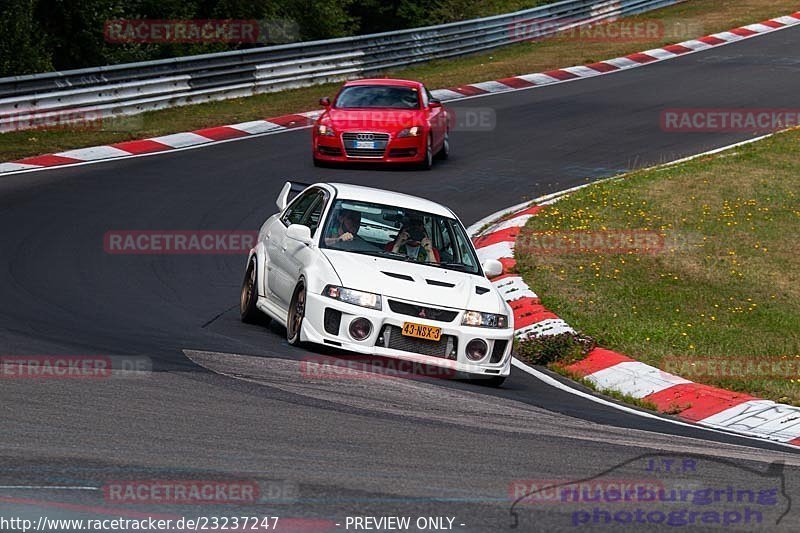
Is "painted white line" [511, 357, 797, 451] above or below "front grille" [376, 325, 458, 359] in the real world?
below

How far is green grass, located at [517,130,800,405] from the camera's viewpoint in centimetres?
1205

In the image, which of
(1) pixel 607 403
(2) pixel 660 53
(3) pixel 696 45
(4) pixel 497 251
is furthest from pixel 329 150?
(3) pixel 696 45

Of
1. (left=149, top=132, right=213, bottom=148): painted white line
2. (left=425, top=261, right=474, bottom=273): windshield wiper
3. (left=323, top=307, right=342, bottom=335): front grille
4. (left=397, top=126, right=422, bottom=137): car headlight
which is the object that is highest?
(left=425, top=261, right=474, bottom=273): windshield wiper

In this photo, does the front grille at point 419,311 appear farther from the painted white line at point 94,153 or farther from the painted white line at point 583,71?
the painted white line at point 583,71

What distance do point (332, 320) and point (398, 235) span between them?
57.7 inches

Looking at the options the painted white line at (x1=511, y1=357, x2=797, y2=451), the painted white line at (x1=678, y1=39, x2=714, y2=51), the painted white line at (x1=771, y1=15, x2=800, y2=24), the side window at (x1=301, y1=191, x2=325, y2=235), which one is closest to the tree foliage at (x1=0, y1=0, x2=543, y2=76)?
the painted white line at (x1=678, y1=39, x2=714, y2=51)

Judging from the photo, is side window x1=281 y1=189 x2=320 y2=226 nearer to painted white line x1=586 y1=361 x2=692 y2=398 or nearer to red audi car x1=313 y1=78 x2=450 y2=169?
painted white line x1=586 y1=361 x2=692 y2=398

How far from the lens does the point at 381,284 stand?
10266mm

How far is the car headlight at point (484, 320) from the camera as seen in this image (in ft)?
33.7

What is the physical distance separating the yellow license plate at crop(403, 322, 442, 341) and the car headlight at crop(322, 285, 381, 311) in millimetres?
275

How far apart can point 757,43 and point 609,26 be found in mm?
5088

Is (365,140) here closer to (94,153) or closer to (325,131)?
(325,131)

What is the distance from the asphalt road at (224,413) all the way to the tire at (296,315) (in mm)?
159

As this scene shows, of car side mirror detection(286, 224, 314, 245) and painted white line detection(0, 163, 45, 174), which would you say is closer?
car side mirror detection(286, 224, 314, 245)
